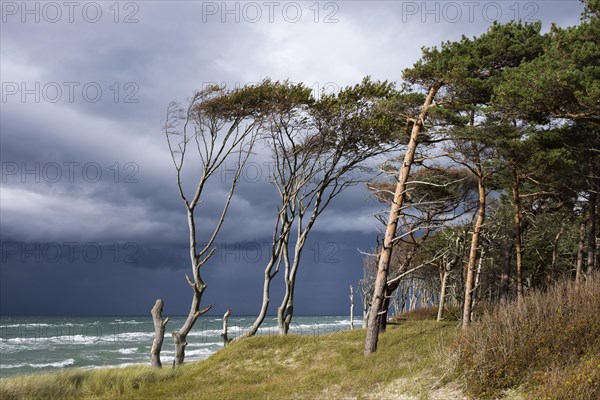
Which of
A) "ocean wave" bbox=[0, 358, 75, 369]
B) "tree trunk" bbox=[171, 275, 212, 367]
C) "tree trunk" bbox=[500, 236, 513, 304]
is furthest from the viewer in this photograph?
"ocean wave" bbox=[0, 358, 75, 369]

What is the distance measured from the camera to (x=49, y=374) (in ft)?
53.2

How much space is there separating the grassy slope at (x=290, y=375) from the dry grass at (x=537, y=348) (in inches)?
29.6

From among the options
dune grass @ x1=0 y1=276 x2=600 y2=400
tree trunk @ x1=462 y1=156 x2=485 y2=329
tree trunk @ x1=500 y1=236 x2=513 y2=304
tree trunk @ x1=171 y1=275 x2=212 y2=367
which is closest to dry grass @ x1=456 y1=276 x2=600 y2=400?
dune grass @ x1=0 y1=276 x2=600 y2=400

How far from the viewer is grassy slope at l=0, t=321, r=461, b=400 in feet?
40.7

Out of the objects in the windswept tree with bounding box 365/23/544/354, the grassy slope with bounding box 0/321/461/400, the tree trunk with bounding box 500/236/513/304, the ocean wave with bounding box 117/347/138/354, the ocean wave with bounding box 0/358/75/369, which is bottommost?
the ocean wave with bounding box 117/347/138/354

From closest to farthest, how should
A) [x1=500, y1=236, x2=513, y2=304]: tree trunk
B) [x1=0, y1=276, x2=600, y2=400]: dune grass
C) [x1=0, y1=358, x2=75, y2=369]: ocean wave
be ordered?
[x1=0, y1=276, x2=600, y2=400]: dune grass, [x1=500, y1=236, x2=513, y2=304]: tree trunk, [x1=0, y1=358, x2=75, y2=369]: ocean wave

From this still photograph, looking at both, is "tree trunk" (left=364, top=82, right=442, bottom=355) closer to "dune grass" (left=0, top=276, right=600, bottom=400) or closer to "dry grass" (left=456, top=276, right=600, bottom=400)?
"dune grass" (left=0, top=276, right=600, bottom=400)

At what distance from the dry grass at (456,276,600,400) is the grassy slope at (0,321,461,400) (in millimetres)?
753

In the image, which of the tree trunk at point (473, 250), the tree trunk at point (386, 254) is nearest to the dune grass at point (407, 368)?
the tree trunk at point (386, 254)

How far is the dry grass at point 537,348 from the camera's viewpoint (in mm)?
9227

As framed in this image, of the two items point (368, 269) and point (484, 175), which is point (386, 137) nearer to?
point (484, 175)

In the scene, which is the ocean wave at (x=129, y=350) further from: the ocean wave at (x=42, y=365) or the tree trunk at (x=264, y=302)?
the tree trunk at (x=264, y=302)

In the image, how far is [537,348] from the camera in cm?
1032

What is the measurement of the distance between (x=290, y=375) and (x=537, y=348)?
27.3 ft
